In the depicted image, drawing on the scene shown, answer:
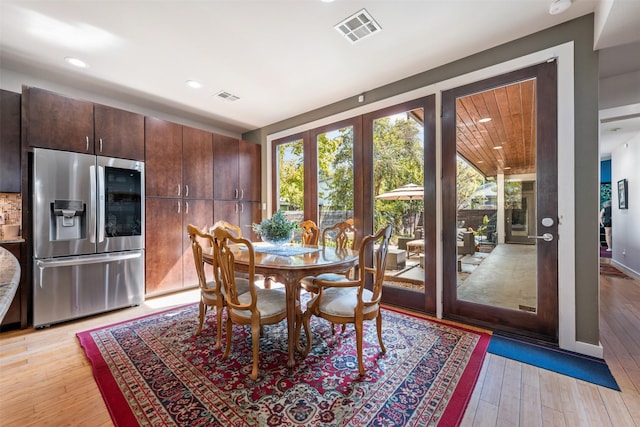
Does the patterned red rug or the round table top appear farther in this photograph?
the round table top

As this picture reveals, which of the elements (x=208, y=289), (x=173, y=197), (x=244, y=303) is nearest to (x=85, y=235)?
(x=173, y=197)

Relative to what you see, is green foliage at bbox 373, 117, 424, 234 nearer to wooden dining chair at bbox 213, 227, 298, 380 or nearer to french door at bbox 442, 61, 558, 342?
french door at bbox 442, 61, 558, 342

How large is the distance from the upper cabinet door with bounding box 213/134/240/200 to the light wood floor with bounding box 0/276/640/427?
8.36 ft

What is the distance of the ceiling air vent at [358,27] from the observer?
2.20 m

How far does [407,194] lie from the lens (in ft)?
10.4

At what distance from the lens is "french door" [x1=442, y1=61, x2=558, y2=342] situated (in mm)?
2338

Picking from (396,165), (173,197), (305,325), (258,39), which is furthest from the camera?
(173,197)

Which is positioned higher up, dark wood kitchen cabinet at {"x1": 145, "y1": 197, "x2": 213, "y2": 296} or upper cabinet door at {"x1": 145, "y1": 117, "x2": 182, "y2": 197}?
upper cabinet door at {"x1": 145, "y1": 117, "x2": 182, "y2": 197}

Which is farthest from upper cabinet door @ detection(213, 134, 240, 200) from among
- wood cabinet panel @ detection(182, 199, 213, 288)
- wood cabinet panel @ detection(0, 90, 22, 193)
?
wood cabinet panel @ detection(0, 90, 22, 193)

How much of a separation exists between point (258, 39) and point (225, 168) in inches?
92.1

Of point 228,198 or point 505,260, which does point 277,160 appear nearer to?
point 228,198

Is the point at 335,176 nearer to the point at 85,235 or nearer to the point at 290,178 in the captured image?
the point at 290,178

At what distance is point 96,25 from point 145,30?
1.23ft

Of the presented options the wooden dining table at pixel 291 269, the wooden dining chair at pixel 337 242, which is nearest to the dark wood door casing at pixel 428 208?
the wooden dining chair at pixel 337 242
